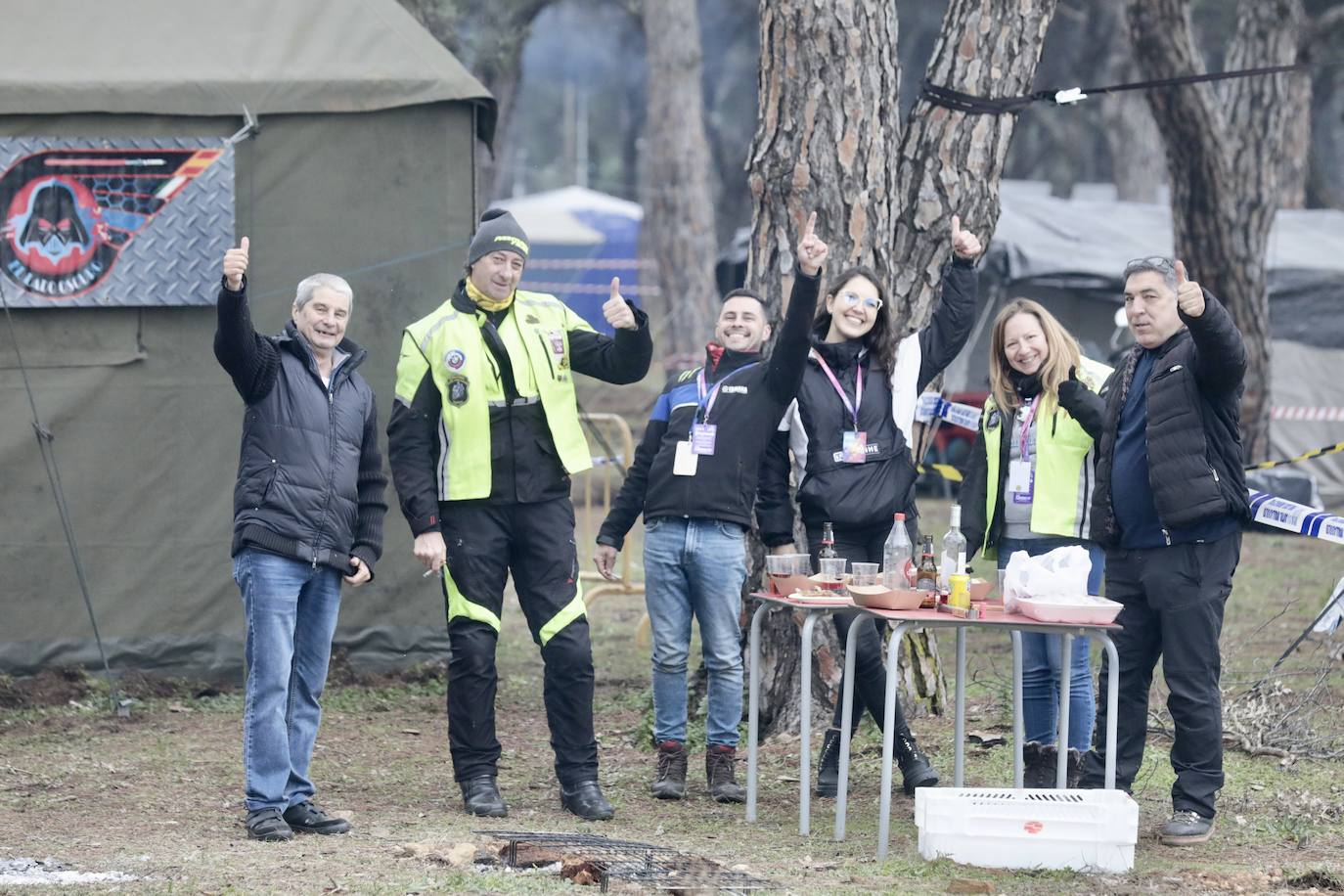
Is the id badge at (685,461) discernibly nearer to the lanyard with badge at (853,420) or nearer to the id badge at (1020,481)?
the lanyard with badge at (853,420)

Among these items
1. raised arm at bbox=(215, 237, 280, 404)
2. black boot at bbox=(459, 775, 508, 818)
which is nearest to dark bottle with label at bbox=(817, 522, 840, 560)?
black boot at bbox=(459, 775, 508, 818)

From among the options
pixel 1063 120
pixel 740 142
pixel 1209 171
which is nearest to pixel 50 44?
pixel 1209 171

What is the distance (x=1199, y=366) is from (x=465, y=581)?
2540 millimetres

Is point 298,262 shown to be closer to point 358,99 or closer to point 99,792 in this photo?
point 358,99

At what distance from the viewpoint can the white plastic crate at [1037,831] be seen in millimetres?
5262

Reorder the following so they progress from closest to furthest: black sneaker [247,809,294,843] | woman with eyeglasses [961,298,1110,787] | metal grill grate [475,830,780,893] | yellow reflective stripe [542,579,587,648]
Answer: metal grill grate [475,830,780,893]
black sneaker [247,809,294,843]
woman with eyeglasses [961,298,1110,787]
yellow reflective stripe [542,579,587,648]

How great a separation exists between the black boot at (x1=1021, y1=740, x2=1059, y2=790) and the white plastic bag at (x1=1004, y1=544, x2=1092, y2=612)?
3.00ft

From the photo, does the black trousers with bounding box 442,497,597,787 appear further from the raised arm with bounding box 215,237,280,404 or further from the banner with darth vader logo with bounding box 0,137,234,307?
the banner with darth vader logo with bounding box 0,137,234,307

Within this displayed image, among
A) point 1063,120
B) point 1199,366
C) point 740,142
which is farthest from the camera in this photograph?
point 740,142

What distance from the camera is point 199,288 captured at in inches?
324

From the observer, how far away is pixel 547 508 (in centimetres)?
611

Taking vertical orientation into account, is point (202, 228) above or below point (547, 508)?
above

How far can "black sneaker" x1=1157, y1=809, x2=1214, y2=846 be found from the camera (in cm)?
564

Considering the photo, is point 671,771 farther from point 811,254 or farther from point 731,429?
point 811,254
